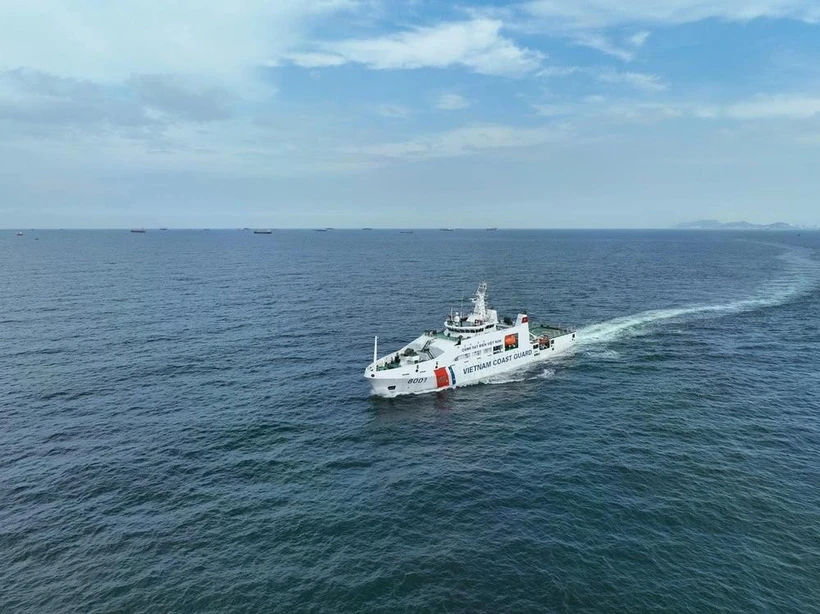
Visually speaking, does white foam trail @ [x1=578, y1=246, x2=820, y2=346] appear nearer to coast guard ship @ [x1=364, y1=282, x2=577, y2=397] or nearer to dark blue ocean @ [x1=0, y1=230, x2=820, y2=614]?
dark blue ocean @ [x1=0, y1=230, x2=820, y2=614]

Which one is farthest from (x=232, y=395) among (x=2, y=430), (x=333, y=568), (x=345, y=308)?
(x=345, y=308)

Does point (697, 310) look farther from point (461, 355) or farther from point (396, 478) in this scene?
point (396, 478)

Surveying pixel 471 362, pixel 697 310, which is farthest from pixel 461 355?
pixel 697 310

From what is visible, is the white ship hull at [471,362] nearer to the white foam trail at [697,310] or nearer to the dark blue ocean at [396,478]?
the dark blue ocean at [396,478]

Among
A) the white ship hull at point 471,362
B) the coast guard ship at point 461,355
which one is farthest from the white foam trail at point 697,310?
the coast guard ship at point 461,355

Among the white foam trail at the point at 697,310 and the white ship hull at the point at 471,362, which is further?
the white foam trail at the point at 697,310

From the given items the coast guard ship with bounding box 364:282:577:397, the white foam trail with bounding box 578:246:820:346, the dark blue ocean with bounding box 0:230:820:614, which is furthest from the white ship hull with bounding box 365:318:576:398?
the white foam trail with bounding box 578:246:820:346

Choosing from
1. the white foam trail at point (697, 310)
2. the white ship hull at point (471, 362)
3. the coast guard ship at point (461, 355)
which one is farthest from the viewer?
the white foam trail at point (697, 310)
